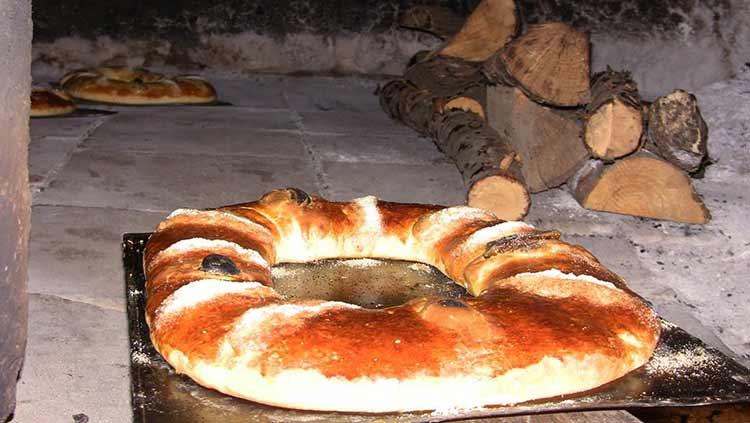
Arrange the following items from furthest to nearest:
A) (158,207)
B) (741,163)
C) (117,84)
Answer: (117,84) → (741,163) → (158,207)

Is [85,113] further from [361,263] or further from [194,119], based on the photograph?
[361,263]

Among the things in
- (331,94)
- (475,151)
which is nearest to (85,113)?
(331,94)

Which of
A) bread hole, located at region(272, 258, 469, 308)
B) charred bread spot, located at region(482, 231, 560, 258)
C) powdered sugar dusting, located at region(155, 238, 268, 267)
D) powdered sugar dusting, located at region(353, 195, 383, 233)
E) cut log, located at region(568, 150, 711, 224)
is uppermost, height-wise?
charred bread spot, located at region(482, 231, 560, 258)

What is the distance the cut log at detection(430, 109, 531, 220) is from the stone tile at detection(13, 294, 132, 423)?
80.2 inches

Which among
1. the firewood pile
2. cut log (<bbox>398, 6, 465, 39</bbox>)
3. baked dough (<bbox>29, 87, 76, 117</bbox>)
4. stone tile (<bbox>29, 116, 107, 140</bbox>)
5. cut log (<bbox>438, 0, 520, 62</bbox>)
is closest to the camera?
the firewood pile

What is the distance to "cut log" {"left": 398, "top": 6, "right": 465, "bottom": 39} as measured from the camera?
7.01 metres

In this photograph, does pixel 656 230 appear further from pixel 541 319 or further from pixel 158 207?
pixel 541 319

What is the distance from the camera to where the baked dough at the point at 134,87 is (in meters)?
6.39

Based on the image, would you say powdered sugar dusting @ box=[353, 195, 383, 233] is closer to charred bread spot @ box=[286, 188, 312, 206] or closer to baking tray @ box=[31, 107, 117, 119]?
charred bread spot @ box=[286, 188, 312, 206]

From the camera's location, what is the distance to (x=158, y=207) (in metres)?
4.03

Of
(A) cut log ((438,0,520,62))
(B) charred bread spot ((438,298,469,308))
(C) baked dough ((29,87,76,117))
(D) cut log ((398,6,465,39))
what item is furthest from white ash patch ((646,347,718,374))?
(D) cut log ((398,6,465,39))

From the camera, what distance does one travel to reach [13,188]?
1591mm

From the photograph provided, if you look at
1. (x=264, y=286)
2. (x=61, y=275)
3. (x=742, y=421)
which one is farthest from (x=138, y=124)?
(x=742, y=421)

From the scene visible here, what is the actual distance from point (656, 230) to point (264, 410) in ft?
10.1
